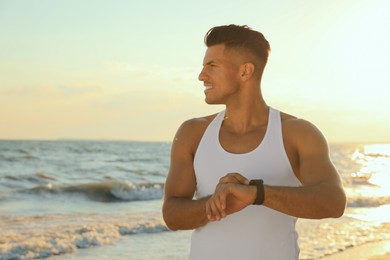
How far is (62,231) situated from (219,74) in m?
9.85

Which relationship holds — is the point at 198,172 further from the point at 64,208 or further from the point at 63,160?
the point at 63,160

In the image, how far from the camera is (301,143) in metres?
2.89

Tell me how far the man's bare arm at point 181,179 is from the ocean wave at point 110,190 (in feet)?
58.2

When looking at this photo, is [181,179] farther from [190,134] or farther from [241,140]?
[241,140]

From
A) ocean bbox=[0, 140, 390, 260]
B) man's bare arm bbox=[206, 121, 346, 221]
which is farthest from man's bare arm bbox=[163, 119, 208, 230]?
ocean bbox=[0, 140, 390, 260]

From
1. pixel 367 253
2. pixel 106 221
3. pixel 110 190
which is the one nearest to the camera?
pixel 367 253

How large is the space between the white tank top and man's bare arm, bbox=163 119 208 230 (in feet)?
0.21

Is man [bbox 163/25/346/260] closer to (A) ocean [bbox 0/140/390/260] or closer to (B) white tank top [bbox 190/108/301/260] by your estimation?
(B) white tank top [bbox 190/108/301/260]

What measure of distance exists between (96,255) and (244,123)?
25.2ft

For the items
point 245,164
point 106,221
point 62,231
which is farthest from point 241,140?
point 106,221

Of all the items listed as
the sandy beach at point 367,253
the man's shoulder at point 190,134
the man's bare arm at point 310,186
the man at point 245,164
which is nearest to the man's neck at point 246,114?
the man at point 245,164

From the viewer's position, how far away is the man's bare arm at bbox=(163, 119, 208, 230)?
2895 millimetres

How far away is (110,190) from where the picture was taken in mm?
23344

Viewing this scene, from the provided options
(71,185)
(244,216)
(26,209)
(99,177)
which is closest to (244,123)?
(244,216)
